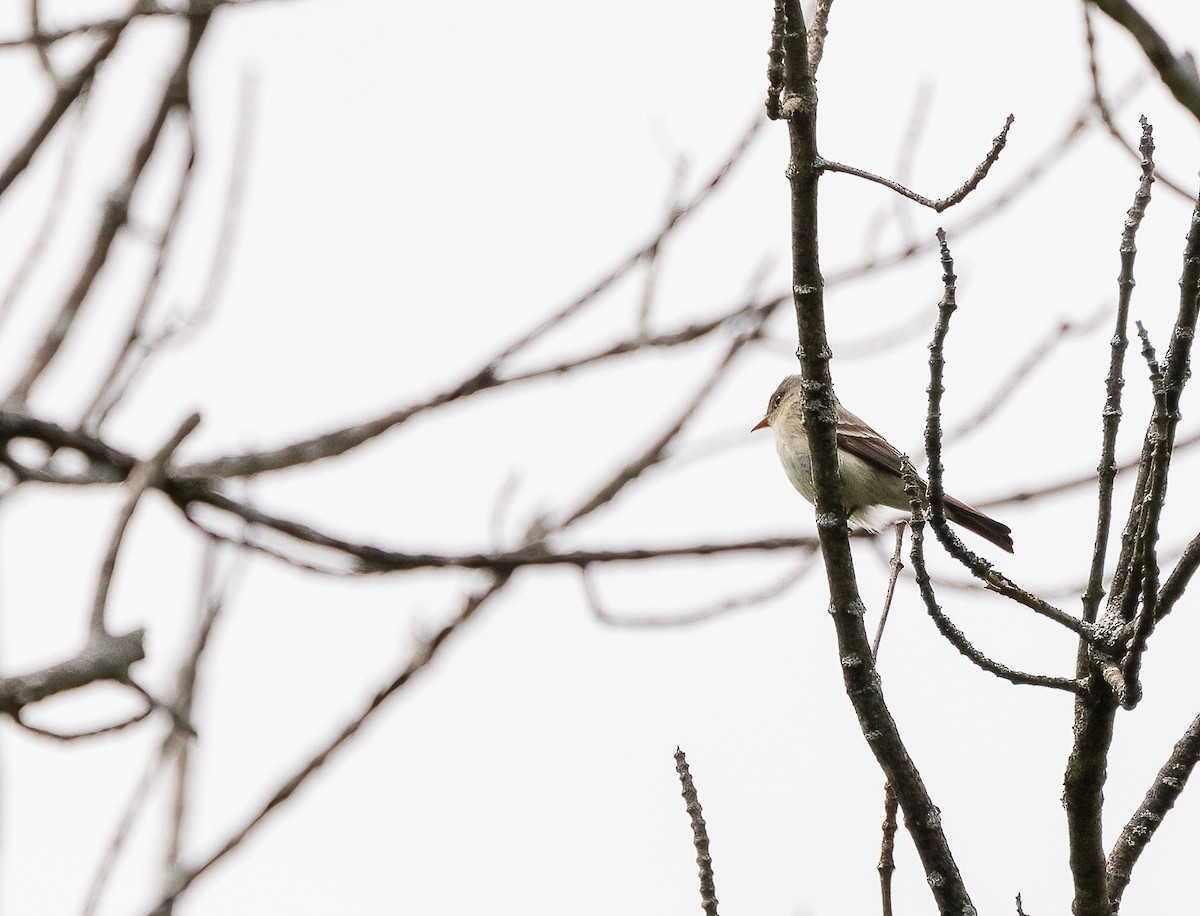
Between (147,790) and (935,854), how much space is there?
1.43 meters

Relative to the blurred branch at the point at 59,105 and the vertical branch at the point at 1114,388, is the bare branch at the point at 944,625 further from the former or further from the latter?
the blurred branch at the point at 59,105

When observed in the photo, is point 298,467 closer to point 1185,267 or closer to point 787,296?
point 787,296

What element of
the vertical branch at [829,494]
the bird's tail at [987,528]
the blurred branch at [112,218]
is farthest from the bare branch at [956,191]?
the bird's tail at [987,528]

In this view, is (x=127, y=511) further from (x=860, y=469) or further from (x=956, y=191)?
(x=860, y=469)

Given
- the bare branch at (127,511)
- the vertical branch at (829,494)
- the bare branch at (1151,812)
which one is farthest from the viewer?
the bare branch at (1151,812)

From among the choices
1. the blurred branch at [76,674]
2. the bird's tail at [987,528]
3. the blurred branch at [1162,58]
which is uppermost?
the bird's tail at [987,528]

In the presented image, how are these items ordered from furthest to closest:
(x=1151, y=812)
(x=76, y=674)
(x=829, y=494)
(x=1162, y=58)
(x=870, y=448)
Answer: (x=870, y=448) → (x=1151, y=812) → (x=829, y=494) → (x=1162, y=58) → (x=76, y=674)

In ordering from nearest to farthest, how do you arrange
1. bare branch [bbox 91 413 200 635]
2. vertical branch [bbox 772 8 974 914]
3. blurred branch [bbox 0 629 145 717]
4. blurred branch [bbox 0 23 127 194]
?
1. blurred branch [bbox 0 629 145 717]
2. bare branch [bbox 91 413 200 635]
3. vertical branch [bbox 772 8 974 914]
4. blurred branch [bbox 0 23 127 194]

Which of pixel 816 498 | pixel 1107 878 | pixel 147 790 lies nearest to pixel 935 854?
pixel 1107 878

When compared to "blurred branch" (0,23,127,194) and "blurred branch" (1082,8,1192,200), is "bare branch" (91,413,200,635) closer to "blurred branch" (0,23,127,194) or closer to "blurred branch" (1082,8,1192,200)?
"blurred branch" (0,23,127,194)

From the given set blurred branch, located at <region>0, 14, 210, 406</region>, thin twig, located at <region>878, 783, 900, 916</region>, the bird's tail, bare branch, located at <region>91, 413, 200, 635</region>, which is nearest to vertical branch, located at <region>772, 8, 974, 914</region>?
thin twig, located at <region>878, 783, 900, 916</region>

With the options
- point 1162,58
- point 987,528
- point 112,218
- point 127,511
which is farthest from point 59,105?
point 987,528

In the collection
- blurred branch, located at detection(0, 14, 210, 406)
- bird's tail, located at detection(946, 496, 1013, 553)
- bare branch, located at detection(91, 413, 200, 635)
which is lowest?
bare branch, located at detection(91, 413, 200, 635)

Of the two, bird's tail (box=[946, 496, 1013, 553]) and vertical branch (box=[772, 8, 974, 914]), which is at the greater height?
bird's tail (box=[946, 496, 1013, 553])
